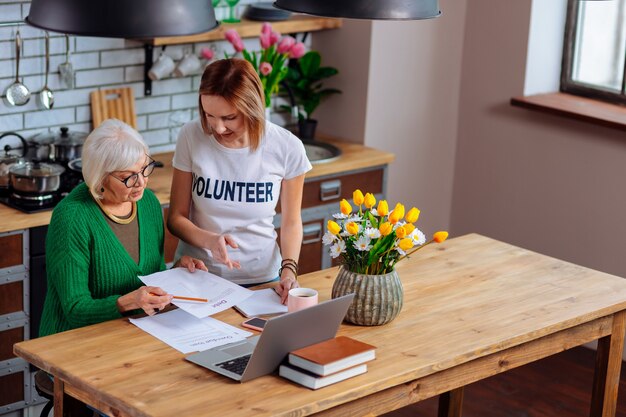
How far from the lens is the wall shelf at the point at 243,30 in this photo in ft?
16.0

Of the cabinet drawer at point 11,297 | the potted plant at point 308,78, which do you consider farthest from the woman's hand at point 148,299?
the potted plant at point 308,78

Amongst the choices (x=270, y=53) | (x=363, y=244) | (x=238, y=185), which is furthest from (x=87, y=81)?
(x=363, y=244)

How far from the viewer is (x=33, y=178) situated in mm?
4141

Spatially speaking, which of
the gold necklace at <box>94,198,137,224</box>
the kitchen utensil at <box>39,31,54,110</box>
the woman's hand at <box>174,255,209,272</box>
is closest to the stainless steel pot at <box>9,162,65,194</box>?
the kitchen utensil at <box>39,31,54,110</box>

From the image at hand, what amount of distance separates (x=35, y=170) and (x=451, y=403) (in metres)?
1.85

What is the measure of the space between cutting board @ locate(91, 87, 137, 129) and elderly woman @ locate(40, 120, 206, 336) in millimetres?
1570

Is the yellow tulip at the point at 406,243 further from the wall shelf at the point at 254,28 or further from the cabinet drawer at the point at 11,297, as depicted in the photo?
the wall shelf at the point at 254,28

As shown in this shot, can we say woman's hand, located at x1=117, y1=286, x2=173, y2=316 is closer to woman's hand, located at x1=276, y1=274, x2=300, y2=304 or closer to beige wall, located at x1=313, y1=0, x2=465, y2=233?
woman's hand, located at x1=276, y1=274, x2=300, y2=304

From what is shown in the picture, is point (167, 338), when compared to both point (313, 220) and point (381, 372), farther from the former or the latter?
point (313, 220)

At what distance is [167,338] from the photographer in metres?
3.04

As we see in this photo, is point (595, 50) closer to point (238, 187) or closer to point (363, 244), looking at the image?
point (238, 187)

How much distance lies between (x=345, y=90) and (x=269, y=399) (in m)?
3.03

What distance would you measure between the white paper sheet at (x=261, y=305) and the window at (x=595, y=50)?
2.63m

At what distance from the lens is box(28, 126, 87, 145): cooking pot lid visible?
15.0 ft
